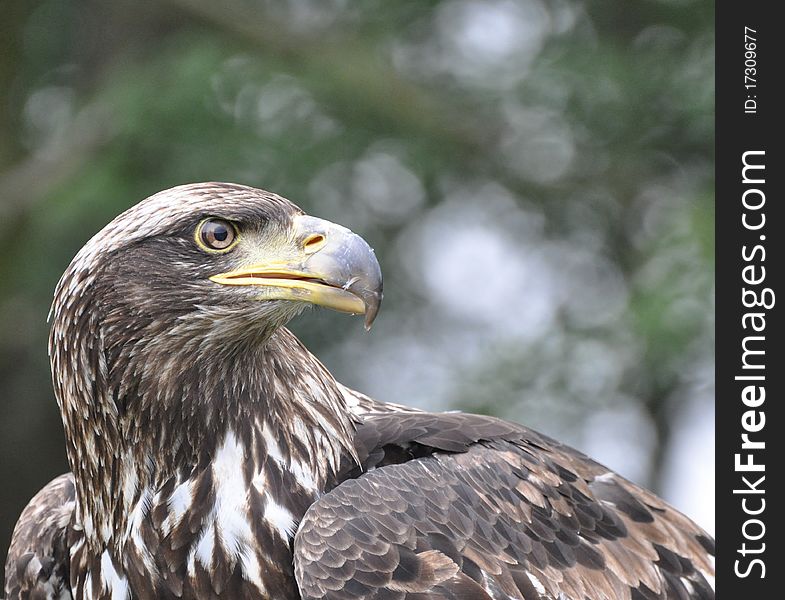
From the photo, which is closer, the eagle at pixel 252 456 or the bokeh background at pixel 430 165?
the eagle at pixel 252 456

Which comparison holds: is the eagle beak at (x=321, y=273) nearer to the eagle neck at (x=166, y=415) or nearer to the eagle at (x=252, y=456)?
the eagle at (x=252, y=456)

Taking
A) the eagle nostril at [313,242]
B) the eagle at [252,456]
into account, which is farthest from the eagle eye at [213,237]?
the eagle nostril at [313,242]

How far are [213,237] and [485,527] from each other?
121 centimetres

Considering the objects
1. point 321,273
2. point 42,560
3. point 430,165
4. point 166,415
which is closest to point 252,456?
point 166,415

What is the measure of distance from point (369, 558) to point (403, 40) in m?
6.98

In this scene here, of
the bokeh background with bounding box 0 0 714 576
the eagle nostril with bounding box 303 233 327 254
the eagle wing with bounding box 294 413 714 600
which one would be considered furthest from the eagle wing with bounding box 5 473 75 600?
the bokeh background with bounding box 0 0 714 576

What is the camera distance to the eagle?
3697mm

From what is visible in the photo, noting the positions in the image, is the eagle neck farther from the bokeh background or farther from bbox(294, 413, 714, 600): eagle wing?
the bokeh background

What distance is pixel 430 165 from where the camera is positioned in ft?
31.9

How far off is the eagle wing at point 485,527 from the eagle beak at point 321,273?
0.59 meters

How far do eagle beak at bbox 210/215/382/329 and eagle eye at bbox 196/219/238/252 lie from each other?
0.28 feet

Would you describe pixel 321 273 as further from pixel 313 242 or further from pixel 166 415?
pixel 166 415

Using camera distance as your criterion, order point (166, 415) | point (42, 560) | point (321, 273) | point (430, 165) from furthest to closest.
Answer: point (430, 165), point (42, 560), point (166, 415), point (321, 273)

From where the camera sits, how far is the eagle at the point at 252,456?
3697 mm
